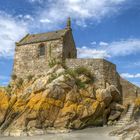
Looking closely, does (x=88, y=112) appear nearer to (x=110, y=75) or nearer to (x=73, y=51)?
(x=110, y=75)

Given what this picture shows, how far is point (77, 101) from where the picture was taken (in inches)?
1385

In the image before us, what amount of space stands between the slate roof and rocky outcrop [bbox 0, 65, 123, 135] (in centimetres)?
652

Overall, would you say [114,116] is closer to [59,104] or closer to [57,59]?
[59,104]

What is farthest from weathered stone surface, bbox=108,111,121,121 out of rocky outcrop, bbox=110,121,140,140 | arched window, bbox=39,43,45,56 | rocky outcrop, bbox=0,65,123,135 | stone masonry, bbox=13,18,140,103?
arched window, bbox=39,43,45,56

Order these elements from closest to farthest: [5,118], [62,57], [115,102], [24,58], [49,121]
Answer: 1. [49,121]
2. [5,118]
3. [115,102]
4. [62,57]
5. [24,58]

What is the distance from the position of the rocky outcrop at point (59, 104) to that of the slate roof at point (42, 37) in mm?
6518

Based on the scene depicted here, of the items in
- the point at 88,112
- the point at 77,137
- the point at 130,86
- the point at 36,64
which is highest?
the point at 36,64

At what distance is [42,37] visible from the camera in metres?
44.8

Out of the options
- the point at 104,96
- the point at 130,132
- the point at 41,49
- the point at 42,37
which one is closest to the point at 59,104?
the point at 104,96

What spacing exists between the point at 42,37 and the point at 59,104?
13956mm

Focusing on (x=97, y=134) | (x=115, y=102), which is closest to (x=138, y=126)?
(x=97, y=134)

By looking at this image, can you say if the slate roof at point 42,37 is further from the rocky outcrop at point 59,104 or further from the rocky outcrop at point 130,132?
the rocky outcrop at point 130,132

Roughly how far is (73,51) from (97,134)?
736 inches

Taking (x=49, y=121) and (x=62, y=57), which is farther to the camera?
(x=62, y=57)
